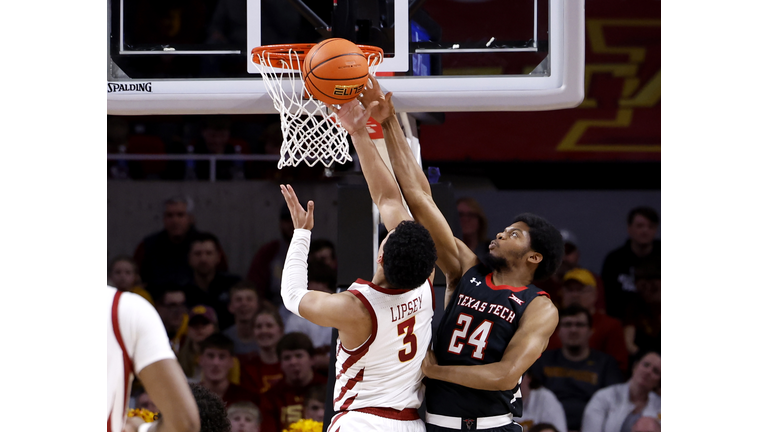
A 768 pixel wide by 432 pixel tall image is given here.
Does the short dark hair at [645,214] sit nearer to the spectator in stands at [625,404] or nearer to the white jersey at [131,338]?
the spectator in stands at [625,404]

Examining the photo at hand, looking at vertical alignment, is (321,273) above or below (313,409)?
above

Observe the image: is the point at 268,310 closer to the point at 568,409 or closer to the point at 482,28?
the point at 568,409

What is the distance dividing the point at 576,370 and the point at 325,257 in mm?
2288

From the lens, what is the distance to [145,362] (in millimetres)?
2047

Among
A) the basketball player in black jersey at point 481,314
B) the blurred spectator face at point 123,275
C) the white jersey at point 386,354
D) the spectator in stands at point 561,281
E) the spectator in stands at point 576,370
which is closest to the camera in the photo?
the white jersey at point 386,354

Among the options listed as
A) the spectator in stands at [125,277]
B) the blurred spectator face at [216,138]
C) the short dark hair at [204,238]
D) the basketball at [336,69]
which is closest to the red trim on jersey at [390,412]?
the basketball at [336,69]

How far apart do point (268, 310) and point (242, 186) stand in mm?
1363

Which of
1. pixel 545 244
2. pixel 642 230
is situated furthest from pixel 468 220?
pixel 545 244

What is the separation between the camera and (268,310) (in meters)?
5.69

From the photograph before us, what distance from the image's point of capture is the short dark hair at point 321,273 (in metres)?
5.88

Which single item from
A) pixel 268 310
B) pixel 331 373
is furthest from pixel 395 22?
pixel 268 310

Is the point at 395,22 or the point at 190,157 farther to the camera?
the point at 190,157

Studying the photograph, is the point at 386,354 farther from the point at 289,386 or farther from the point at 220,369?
the point at 220,369

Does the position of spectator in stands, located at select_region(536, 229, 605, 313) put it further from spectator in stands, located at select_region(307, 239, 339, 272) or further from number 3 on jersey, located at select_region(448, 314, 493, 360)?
number 3 on jersey, located at select_region(448, 314, 493, 360)
